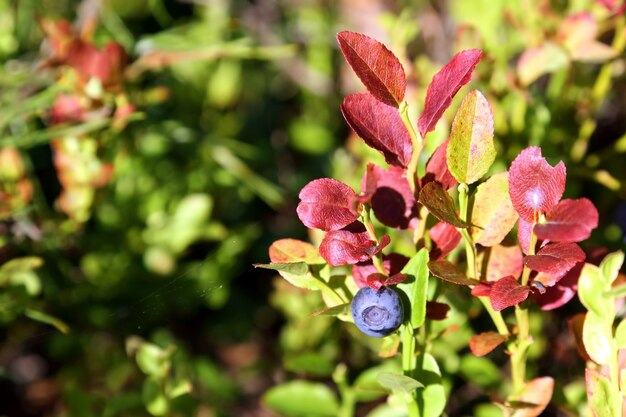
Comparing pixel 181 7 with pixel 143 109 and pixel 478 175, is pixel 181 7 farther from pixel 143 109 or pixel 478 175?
pixel 478 175

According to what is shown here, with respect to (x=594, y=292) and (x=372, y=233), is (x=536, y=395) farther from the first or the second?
(x=372, y=233)

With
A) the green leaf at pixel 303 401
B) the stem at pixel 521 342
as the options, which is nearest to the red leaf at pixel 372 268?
the stem at pixel 521 342

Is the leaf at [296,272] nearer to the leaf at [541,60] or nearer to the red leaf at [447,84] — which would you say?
the red leaf at [447,84]

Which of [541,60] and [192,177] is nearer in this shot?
[541,60]

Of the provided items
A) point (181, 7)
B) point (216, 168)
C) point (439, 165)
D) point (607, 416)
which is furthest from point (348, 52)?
point (181, 7)

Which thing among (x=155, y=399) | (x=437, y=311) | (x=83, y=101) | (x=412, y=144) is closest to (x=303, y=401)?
(x=155, y=399)

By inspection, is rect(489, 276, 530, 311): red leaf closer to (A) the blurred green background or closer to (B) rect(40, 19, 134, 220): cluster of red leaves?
(A) the blurred green background
